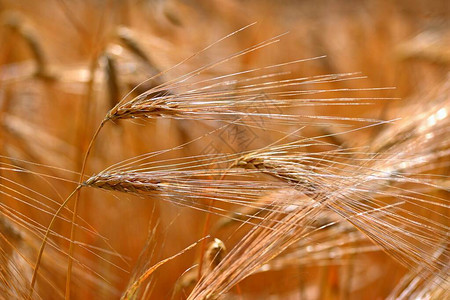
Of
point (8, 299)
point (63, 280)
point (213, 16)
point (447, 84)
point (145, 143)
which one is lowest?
point (63, 280)

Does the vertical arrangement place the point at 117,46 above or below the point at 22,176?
above

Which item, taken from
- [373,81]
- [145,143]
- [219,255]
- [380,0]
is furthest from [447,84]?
[380,0]

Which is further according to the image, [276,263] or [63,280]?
[63,280]

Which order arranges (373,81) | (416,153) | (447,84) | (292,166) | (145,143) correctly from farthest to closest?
(373,81)
(145,143)
(447,84)
(416,153)
(292,166)

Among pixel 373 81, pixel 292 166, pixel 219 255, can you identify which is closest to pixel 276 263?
pixel 219 255

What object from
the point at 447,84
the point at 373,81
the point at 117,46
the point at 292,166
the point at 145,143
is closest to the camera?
the point at 292,166

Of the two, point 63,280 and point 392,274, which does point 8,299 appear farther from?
point 392,274
